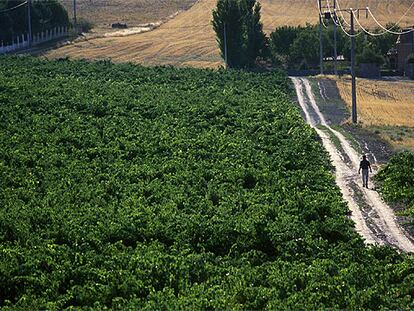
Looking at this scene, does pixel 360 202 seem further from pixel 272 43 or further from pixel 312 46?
pixel 272 43

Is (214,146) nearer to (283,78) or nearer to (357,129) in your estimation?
(357,129)

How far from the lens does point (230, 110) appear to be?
50.0 metres

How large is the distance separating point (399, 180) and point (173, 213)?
972 cm

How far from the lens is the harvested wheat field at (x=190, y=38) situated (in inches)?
3529

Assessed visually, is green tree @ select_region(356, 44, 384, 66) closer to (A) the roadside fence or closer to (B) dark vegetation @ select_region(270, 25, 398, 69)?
(B) dark vegetation @ select_region(270, 25, 398, 69)

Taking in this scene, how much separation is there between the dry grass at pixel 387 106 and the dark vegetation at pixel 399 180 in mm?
8336

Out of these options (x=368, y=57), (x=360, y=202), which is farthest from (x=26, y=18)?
(x=360, y=202)

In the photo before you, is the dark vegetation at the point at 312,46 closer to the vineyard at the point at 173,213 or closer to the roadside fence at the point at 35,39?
the roadside fence at the point at 35,39

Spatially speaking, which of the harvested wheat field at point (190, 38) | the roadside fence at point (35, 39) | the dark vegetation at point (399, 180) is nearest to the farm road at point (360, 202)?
the dark vegetation at point (399, 180)

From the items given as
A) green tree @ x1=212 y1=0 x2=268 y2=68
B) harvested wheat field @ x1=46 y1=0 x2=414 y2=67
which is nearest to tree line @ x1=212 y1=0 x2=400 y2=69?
green tree @ x1=212 y1=0 x2=268 y2=68

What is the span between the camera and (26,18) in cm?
9669

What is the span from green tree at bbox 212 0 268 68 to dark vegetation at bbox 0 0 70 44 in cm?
1970

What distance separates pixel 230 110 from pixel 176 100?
4.54 metres

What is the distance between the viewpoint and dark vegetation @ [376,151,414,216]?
32.8 meters
